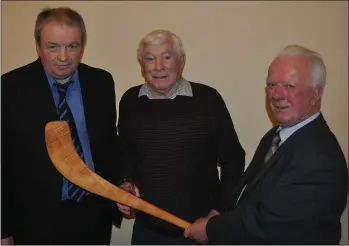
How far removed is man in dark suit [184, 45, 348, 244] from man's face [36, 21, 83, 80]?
860mm

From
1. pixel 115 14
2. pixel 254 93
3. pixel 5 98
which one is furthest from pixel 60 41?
pixel 254 93

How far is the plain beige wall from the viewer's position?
7.58ft

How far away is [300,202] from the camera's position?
1.38 metres

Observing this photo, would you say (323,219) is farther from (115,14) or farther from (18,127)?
(115,14)

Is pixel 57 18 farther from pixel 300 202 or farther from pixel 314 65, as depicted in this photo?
pixel 300 202

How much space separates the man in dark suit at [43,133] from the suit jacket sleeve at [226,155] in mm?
553

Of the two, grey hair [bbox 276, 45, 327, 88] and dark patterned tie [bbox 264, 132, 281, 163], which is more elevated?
grey hair [bbox 276, 45, 327, 88]

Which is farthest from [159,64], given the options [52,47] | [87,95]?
[52,47]

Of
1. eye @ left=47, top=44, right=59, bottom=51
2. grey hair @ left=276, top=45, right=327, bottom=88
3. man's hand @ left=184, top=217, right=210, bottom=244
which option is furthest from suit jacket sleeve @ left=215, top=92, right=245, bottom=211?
eye @ left=47, top=44, right=59, bottom=51

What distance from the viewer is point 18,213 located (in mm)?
1838

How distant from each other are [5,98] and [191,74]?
1082 mm

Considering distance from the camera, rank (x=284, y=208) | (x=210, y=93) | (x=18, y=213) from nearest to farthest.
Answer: (x=284, y=208), (x=18, y=213), (x=210, y=93)

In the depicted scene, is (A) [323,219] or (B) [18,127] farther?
(B) [18,127]

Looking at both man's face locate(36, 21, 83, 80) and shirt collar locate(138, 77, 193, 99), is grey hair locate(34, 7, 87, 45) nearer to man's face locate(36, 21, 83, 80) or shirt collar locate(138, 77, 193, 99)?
man's face locate(36, 21, 83, 80)
